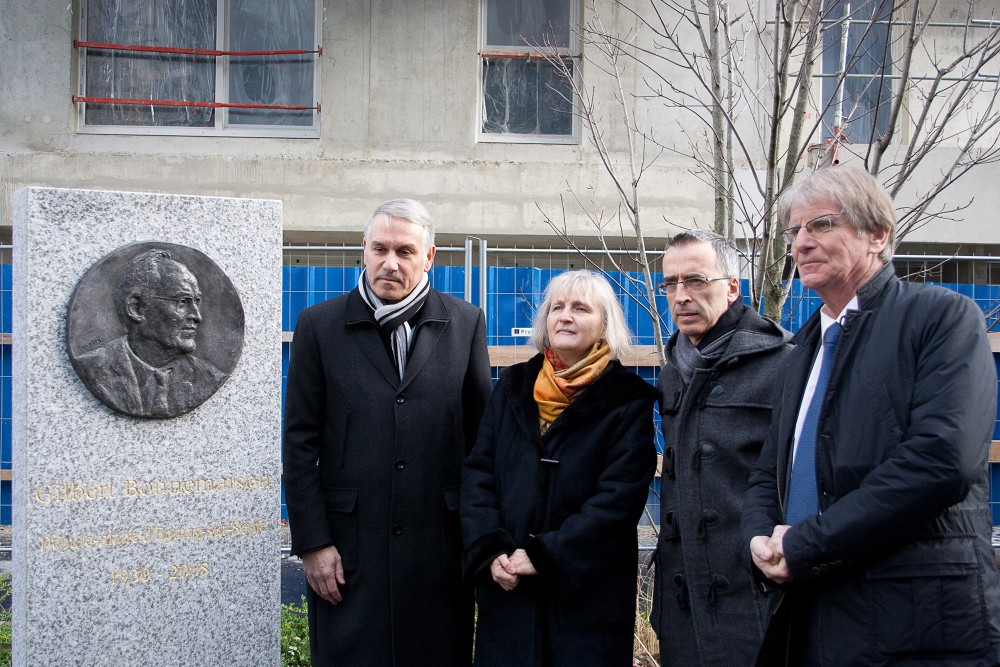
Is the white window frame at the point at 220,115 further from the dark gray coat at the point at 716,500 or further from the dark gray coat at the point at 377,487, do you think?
the dark gray coat at the point at 716,500

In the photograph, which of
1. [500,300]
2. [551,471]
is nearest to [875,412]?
[551,471]

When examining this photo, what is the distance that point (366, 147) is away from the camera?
28.1 feet

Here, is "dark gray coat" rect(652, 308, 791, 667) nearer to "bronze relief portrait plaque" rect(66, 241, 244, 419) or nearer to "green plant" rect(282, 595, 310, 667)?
"bronze relief portrait plaque" rect(66, 241, 244, 419)

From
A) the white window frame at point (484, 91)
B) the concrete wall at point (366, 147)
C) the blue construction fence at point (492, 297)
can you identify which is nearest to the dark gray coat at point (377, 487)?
the blue construction fence at point (492, 297)

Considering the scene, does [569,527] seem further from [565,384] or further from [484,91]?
[484,91]

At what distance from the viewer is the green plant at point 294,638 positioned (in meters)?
4.39

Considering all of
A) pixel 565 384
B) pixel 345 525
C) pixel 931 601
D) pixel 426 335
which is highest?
pixel 426 335

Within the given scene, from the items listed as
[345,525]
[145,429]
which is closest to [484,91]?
[145,429]

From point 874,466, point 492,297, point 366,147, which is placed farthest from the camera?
point 366,147

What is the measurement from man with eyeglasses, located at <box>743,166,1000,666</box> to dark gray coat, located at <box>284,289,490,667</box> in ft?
4.02

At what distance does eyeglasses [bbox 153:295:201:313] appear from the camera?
3.47 metres

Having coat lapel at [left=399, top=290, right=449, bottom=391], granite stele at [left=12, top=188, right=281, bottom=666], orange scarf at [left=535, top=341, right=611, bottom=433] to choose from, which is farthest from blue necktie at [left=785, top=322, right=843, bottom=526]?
granite stele at [left=12, top=188, right=281, bottom=666]

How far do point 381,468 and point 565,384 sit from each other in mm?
744

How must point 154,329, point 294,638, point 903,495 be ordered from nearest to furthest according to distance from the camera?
point 903,495 → point 154,329 → point 294,638
